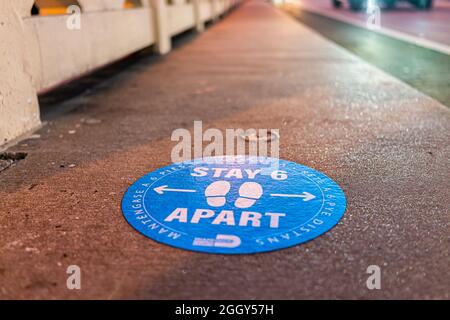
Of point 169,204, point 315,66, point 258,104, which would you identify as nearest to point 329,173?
point 169,204

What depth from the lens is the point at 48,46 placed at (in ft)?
12.1

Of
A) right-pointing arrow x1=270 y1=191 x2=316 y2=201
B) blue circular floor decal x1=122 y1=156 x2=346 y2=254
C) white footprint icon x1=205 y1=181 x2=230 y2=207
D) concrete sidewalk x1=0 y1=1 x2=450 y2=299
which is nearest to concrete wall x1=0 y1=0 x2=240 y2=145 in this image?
concrete sidewalk x1=0 y1=1 x2=450 y2=299

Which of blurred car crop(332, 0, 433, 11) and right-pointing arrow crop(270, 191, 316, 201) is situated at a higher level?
blurred car crop(332, 0, 433, 11)

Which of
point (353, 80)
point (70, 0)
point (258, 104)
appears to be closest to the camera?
point (258, 104)

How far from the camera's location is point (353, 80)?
517cm

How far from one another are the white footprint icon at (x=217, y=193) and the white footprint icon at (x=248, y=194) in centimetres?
7

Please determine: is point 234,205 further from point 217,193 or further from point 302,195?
point 302,195

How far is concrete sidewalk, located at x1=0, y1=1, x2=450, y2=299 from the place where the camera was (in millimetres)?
1495

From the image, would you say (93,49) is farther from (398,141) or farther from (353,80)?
(398,141)

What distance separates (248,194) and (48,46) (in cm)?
256

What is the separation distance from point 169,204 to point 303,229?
655 mm

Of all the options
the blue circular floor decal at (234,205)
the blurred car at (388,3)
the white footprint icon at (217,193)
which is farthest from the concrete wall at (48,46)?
the blurred car at (388,3)

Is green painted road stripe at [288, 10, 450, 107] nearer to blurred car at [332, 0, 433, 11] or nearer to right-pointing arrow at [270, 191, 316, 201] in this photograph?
right-pointing arrow at [270, 191, 316, 201]

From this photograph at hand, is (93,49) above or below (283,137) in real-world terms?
above
